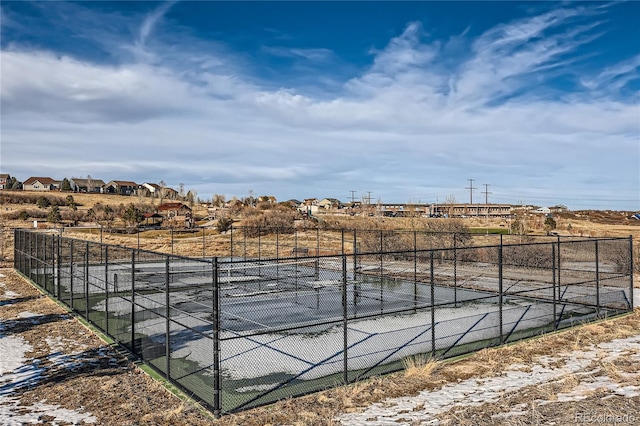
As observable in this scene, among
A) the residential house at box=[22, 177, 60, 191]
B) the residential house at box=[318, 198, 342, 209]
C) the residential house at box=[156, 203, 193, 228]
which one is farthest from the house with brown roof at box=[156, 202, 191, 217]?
the residential house at box=[22, 177, 60, 191]

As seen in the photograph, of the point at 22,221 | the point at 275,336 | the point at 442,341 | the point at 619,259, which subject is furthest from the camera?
the point at 22,221

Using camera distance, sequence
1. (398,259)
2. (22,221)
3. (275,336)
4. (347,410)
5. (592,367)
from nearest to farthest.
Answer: (347,410) < (592,367) < (275,336) < (398,259) < (22,221)

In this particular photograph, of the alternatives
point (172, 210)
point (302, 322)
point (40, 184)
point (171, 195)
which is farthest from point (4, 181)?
point (302, 322)

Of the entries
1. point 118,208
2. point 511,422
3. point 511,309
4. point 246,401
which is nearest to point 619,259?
point 511,309

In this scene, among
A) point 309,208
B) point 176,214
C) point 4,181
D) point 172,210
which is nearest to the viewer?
point 176,214

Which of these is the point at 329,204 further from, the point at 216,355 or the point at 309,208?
the point at 216,355

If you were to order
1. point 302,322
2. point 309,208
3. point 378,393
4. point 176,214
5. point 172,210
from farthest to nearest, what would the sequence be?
point 309,208 → point 172,210 → point 176,214 → point 302,322 → point 378,393

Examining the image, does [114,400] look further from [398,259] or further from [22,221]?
[22,221]

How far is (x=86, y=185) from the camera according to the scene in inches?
4596

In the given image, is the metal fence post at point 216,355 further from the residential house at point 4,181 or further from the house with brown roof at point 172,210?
the residential house at point 4,181

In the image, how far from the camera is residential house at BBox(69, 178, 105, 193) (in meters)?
115

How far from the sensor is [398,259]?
1099 inches

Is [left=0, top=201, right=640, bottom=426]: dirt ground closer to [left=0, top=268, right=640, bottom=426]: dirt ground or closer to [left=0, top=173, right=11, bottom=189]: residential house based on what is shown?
[left=0, top=268, right=640, bottom=426]: dirt ground

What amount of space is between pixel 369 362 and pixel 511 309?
7086 millimetres
